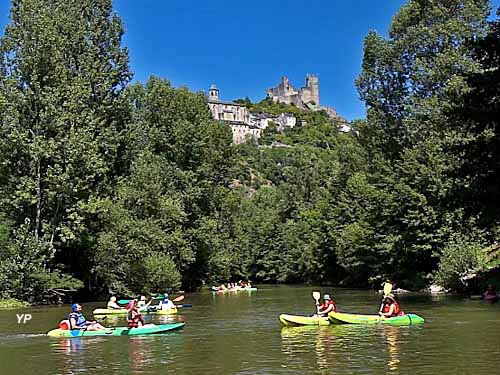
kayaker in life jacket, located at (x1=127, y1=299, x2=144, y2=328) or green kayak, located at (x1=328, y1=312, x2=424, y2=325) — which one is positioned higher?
kayaker in life jacket, located at (x1=127, y1=299, x2=144, y2=328)

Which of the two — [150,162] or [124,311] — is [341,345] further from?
[150,162]

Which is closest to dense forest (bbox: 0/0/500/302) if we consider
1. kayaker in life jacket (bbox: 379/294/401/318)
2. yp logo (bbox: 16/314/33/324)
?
kayaker in life jacket (bbox: 379/294/401/318)

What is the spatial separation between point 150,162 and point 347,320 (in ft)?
97.5

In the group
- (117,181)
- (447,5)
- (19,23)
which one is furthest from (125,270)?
(447,5)

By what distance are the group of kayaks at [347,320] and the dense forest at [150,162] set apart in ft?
23.1

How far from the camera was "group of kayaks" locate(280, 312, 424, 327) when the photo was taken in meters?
26.2

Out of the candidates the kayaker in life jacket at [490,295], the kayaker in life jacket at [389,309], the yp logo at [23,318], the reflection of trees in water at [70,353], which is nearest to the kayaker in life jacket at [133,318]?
the reflection of trees in water at [70,353]

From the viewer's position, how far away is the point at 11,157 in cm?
3903

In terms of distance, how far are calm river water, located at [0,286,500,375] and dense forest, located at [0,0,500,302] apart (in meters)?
8.97

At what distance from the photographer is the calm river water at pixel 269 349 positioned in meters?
17.5

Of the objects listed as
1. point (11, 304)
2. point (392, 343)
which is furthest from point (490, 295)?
point (11, 304)

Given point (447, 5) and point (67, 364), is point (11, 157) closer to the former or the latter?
point (67, 364)

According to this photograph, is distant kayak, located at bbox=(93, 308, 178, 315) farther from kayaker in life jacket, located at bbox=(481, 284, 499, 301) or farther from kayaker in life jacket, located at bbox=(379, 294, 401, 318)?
kayaker in life jacket, located at bbox=(481, 284, 499, 301)

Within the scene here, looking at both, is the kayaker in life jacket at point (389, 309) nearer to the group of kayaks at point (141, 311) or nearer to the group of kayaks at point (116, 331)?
the group of kayaks at point (116, 331)
